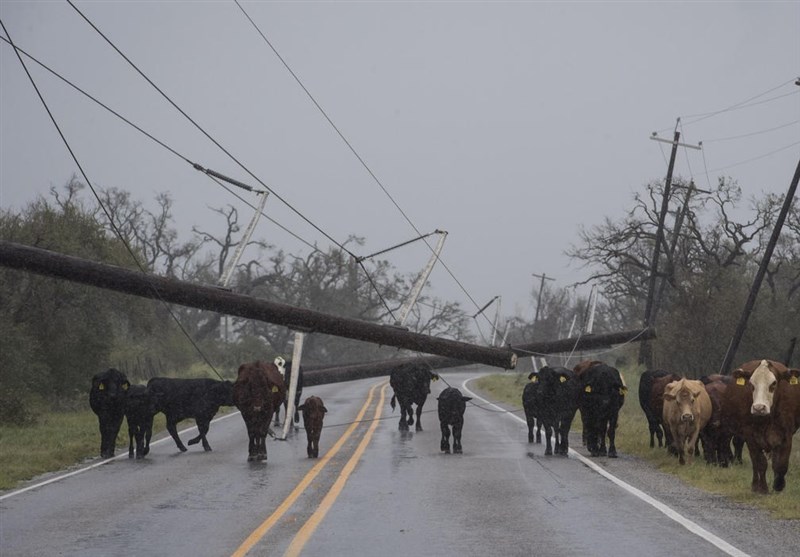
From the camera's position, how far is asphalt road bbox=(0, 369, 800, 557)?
10.3 m

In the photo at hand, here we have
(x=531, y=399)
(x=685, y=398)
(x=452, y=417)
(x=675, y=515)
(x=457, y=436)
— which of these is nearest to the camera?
(x=675, y=515)

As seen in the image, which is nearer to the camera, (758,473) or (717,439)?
(758,473)

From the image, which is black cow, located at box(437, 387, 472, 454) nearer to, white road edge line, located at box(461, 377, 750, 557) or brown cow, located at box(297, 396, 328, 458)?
brown cow, located at box(297, 396, 328, 458)

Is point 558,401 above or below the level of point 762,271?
below

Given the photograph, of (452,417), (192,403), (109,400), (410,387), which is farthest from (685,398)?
(109,400)

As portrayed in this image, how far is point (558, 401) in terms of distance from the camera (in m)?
20.4

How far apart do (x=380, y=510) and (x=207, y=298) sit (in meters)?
6.91

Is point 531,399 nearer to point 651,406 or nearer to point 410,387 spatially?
point 651,406

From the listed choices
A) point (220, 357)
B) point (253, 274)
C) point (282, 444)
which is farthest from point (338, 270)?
point (282, 444)

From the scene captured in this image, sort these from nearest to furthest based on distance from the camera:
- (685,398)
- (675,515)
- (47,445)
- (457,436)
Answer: (675,515)
(685,398)
(457,436)
(47,445)

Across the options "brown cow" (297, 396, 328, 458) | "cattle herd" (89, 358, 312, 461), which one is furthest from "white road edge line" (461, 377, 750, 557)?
"cattle herd" (89, 358, 312, 461)

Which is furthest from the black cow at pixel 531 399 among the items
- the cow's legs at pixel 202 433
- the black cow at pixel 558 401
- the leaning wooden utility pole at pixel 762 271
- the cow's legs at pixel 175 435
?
the leaning wooden utility pole at pixel 762 271

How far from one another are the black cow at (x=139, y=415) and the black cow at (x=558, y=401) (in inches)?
280

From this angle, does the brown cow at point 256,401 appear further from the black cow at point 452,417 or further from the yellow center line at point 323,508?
the black cow at point 452,417
